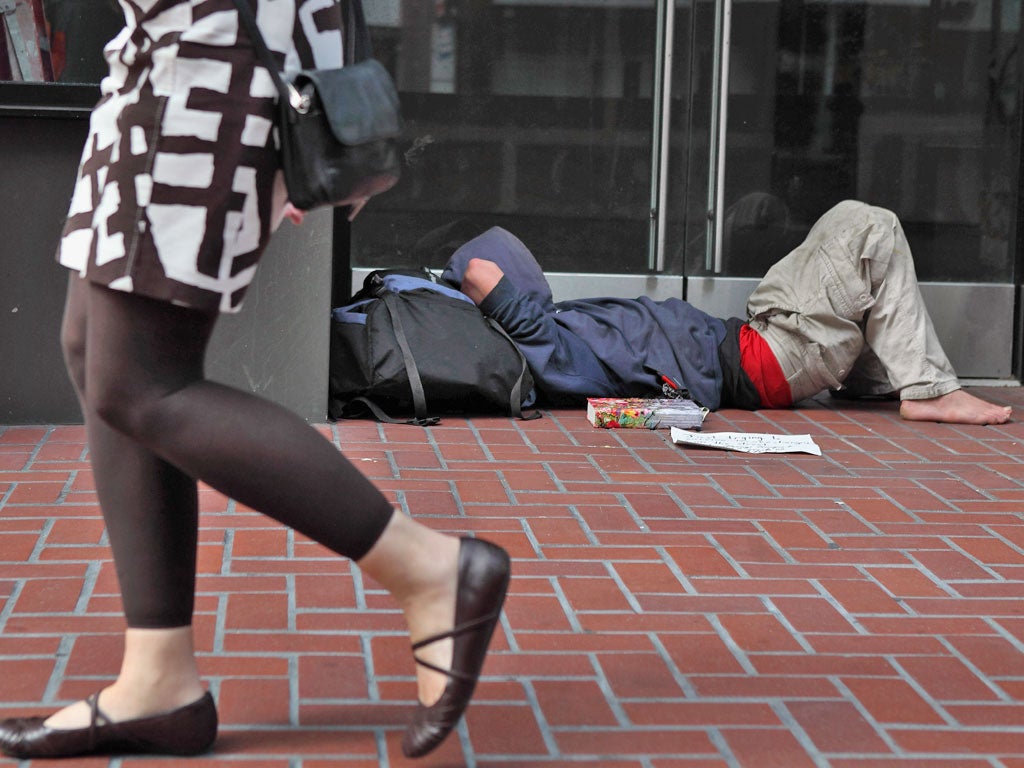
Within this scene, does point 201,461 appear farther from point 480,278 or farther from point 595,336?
point 595,336

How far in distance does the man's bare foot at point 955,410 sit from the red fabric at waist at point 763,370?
45 centimetres

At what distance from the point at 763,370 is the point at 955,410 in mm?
705

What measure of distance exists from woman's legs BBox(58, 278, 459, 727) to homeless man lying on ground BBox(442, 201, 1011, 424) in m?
3.08

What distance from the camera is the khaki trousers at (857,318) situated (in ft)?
17.3

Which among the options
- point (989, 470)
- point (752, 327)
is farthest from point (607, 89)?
point (989, 470)

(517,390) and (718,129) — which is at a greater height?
(718,129)

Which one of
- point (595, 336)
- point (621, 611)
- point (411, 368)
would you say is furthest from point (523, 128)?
point (621, 611)

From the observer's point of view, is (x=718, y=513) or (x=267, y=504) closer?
(x=267, y=504)

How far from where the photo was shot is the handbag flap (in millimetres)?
1928

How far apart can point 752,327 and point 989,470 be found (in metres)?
1.24

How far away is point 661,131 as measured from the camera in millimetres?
6043

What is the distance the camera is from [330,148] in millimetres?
1946

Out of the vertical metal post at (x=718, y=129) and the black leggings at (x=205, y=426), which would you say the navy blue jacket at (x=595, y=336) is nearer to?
the vertical metal post at (x=718, y=129)

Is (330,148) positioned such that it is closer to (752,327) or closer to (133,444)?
(133,444)
